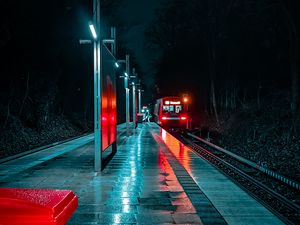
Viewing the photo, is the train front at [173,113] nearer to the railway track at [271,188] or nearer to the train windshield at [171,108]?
the train windshield at [171,108]

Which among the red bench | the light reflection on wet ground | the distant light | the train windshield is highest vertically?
the distant light

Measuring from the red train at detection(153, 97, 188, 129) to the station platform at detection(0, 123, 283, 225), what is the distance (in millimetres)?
26373

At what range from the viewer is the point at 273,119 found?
21.1 meters

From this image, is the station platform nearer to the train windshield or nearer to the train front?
the train front

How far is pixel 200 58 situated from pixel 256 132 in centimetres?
2551

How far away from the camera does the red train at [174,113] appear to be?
42000mm

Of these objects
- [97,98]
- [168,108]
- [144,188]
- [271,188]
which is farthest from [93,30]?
[168,108]

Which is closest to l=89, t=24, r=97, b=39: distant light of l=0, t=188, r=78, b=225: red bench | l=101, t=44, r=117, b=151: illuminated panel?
l=101, t=44, r=117, b=151: illuminated panel

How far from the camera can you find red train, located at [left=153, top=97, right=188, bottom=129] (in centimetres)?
4200

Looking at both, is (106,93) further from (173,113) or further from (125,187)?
(173,113)

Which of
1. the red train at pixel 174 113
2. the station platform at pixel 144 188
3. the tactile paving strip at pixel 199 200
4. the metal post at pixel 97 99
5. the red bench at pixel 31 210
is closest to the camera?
the red bench at pixel 31 210

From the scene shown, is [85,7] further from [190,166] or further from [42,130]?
[190,166]

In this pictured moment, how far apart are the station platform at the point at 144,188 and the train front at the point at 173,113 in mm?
26359

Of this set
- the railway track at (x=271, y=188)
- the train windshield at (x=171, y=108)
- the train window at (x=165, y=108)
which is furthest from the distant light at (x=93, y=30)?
the train window at (x=165, y=108)
